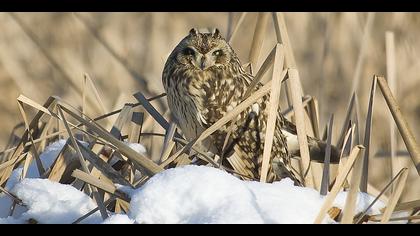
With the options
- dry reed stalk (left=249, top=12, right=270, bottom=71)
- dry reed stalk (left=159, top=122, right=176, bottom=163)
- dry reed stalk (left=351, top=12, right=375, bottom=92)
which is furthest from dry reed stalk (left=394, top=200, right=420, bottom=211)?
dry reed stalk (left=351, top=12, right=375, bottom=92)

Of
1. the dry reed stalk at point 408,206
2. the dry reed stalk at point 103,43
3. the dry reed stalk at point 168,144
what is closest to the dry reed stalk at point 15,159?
the dry reed stalk at point 168,144

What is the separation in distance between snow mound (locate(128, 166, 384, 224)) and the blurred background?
2.37 meters

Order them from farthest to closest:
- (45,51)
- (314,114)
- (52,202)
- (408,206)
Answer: (45,51) → (314,114) → (52,202) → (408,206)

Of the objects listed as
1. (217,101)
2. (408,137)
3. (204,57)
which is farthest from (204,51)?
(408,137)

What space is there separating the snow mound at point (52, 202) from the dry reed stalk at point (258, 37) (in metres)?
1.16

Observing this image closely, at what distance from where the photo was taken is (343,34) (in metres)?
4.38

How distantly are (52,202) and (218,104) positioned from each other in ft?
3.90

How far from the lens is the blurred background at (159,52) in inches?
171

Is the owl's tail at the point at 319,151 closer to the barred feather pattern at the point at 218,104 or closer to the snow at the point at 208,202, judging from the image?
the barred feather pattern at the point at 218,104

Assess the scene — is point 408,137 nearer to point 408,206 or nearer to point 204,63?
point 408,206

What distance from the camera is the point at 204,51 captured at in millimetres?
3207

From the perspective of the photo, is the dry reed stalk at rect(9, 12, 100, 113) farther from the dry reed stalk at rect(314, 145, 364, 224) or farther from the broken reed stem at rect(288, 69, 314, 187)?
the dry reed stalk at rect(314, 145, 364, 224)

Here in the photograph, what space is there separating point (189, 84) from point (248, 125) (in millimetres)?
272
